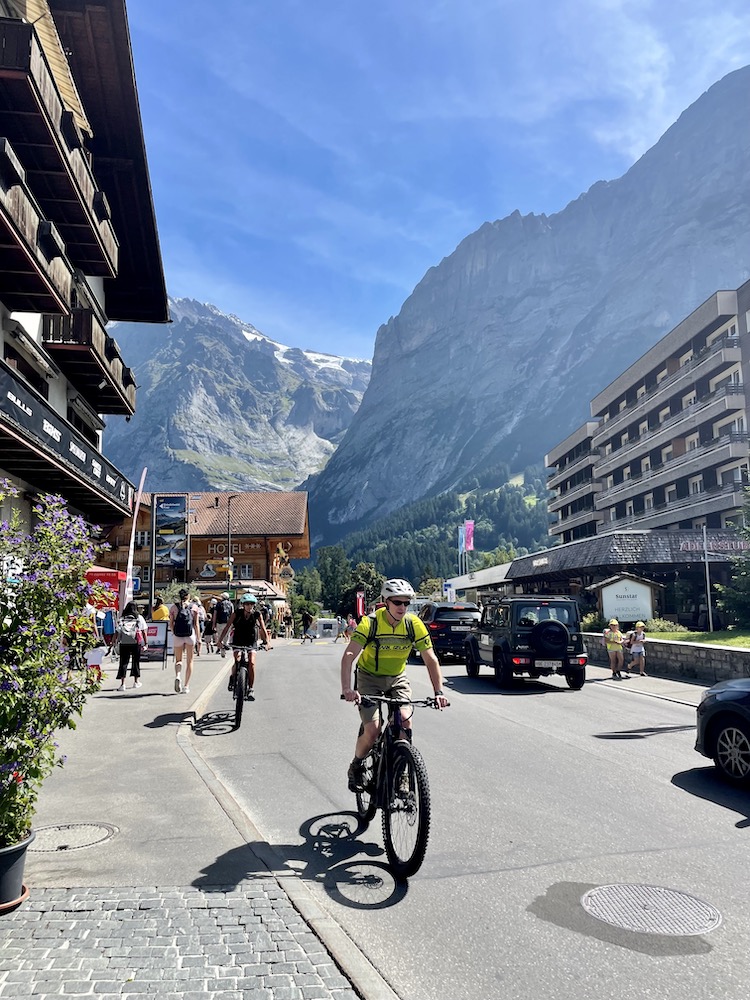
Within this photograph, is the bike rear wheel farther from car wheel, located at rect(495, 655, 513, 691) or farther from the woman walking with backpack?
car wheel, located at rect(495, 655, 513, 691)

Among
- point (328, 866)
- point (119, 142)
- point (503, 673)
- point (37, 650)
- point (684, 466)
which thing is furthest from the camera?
point (684, 466)

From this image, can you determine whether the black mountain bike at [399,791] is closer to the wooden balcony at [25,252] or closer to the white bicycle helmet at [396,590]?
the white bicycle helmet at [396,590]

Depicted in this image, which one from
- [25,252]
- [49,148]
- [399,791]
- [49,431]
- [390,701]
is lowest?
[399,791]

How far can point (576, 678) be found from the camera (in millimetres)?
16484

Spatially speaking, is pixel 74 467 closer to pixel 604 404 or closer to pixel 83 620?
pixel 83 620

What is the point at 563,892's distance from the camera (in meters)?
4.52

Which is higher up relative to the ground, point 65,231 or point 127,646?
point 65,231

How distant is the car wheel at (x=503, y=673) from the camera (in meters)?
16.5

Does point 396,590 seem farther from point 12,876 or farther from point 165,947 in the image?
point 12,876

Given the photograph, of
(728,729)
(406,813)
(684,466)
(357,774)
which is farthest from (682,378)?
(406,813)

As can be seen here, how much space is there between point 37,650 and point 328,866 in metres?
2.45

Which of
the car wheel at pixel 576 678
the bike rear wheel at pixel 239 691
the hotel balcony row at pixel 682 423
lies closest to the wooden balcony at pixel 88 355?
the bike rear wheel at pixel 239 691

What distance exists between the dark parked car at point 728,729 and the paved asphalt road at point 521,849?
0.86 ft

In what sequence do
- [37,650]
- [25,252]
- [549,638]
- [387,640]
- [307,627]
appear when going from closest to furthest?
[37,650]
[387,640]
[25,252]
[549,638]
[307,627]
